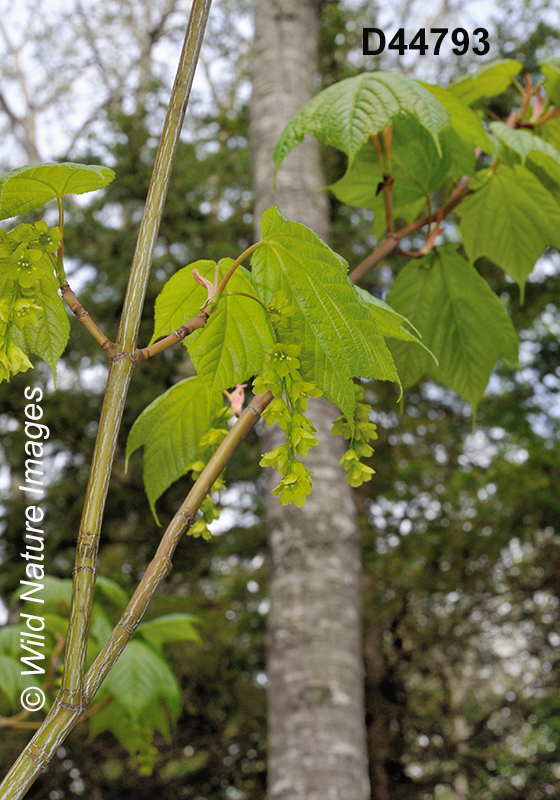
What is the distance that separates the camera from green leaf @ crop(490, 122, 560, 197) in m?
0.56

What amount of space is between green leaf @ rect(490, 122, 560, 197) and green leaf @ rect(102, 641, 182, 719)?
902 mm

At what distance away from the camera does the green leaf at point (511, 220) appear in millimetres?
629

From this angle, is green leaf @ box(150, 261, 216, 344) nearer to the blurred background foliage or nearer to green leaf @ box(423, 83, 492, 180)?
green leaf @ box(423, 83, 492, 180)

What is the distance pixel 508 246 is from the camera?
2.23ft

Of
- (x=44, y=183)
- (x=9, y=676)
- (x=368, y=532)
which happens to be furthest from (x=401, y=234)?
(x=368, y=532)

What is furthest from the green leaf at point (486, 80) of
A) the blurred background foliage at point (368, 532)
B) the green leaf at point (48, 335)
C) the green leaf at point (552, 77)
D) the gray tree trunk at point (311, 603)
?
the blurred background foliage at point (368, 532)

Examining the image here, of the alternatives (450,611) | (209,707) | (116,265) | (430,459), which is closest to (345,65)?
(116,265)

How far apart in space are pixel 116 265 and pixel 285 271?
3.57 metres

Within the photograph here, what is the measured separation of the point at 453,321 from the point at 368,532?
10.1 feet

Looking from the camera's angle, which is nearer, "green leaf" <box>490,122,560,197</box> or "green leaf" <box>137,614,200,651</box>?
"green leaf" <box>490,122,560,197</box>

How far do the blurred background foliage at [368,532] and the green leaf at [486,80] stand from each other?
2.48 meters

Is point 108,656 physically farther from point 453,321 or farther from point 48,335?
point 453,321

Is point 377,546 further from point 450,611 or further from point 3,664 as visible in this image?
point 3,664

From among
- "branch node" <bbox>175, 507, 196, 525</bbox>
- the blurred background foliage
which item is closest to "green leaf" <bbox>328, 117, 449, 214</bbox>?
"branch node" <bbox>175, 507, 196, 525</bbox>
